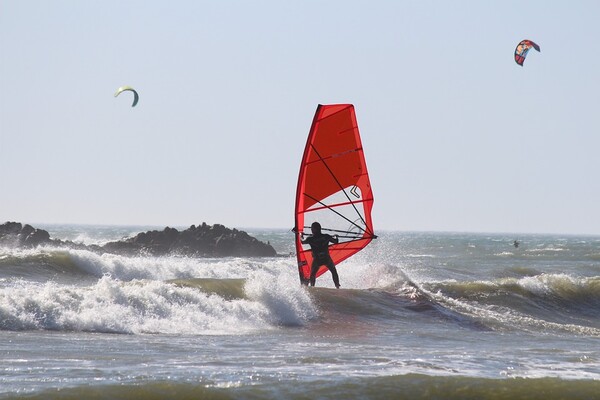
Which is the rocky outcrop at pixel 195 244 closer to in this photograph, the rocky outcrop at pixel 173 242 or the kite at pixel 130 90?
the rocky outcrop at pixel 173 242

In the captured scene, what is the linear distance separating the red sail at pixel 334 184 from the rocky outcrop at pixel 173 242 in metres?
19.4

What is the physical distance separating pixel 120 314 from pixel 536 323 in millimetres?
6362

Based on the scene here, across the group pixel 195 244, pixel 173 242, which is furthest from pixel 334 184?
pixel 173 242

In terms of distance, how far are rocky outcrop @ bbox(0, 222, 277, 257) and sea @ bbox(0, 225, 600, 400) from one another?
15.3 meters

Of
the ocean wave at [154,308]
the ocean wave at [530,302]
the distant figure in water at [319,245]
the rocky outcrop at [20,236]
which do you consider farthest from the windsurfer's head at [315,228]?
the rocky outcrop at [20,236]

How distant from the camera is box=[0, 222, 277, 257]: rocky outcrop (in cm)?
3284

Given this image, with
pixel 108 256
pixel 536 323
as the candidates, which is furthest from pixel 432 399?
pixel 108 256

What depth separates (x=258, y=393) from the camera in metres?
6.97

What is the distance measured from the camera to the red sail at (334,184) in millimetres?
14633

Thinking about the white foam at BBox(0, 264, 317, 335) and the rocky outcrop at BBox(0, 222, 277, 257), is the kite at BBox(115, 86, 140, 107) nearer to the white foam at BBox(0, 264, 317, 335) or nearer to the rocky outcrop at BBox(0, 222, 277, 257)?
the rocky outcrop at BBox(0, 222, 277, 257)

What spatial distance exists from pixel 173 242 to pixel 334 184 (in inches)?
866

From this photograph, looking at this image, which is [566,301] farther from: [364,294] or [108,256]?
[108,256]

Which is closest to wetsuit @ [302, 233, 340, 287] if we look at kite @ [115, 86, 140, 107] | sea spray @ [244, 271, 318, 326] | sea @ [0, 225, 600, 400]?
sea @ [0, 225, 600, 400]

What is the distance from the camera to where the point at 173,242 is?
36.1 metres
